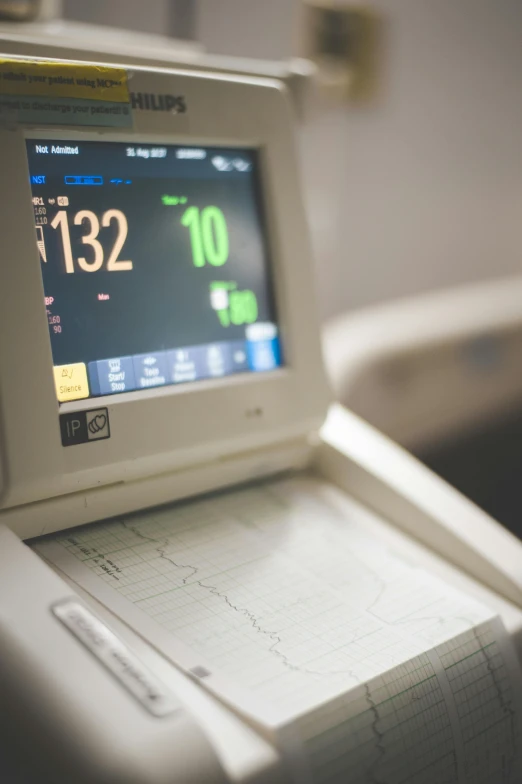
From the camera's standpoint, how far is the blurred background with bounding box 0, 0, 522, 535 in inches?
56.5

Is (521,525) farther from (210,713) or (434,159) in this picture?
(434,159)

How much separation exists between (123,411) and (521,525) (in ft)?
3.07

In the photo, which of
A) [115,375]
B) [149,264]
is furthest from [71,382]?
[149,264]

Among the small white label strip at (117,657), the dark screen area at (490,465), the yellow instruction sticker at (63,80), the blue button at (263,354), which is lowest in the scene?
the dark screen area at (490,465)

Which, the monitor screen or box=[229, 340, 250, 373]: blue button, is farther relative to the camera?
box=[229, 340, 250, 373]: blue button

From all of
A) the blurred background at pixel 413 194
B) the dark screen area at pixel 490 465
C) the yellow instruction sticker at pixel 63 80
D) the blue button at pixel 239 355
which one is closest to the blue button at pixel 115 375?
the blue button at pixel 239 355

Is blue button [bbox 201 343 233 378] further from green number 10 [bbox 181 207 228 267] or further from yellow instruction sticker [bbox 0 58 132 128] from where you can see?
yellow instruction sticker [bbox 0 58 132 128]

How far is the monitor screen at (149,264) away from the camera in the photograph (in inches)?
27.0

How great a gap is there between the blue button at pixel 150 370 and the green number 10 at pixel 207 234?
0.11 meters

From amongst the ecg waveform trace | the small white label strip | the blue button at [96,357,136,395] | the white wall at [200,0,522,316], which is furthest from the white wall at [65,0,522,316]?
the small white label strip

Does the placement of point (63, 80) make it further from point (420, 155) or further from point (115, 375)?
point (420, 155)

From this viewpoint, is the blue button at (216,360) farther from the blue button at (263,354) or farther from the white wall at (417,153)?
the white wall at (417,153)

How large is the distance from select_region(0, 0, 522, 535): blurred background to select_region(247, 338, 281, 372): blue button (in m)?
0.42

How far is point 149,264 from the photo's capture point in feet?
2.47
